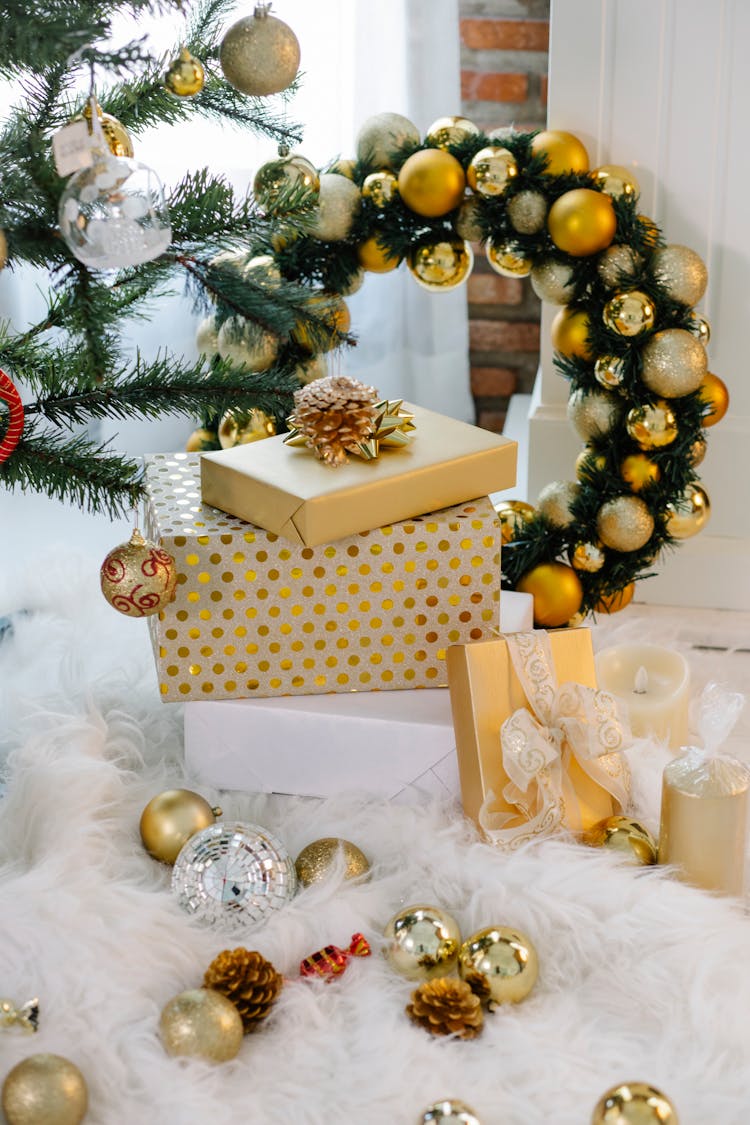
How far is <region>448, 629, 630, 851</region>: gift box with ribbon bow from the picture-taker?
992 millimetres

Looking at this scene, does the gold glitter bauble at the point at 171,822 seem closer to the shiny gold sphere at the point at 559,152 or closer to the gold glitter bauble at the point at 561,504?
the gold glitter bauble at the point at 561,504

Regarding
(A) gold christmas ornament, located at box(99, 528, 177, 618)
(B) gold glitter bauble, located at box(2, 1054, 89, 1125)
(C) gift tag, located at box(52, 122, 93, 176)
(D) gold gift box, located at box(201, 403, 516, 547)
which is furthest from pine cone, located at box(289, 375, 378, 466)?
(B) gold glitter bauble, located at box(2, 1054, 89, 1125)

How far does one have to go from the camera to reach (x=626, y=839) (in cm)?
98

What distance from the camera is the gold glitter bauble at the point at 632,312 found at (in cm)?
131

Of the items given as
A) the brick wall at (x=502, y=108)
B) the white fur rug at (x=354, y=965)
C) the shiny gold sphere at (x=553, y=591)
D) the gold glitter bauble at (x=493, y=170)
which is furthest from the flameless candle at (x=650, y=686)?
the brick wall at (x=502, y=108)

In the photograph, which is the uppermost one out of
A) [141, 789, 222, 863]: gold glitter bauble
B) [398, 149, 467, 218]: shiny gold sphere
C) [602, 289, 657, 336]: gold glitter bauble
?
[398, 149, 467, 218]: shiny gold sphere

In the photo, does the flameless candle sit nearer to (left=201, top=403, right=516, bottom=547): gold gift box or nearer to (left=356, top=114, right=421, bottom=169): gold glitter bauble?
(left=201, top=403, right=516, bottom=547): gold gift box

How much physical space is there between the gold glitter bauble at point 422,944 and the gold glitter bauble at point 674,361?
67 cm

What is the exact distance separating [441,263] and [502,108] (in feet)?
2.39

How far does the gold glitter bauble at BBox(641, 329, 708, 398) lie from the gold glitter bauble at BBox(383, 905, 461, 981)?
2.20 ft

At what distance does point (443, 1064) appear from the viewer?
799 mm

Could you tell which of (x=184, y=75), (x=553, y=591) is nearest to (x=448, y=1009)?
(x=553, y=591)

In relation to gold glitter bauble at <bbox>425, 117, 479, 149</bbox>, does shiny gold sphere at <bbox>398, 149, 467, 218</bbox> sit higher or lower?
lower

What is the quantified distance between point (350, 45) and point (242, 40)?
93 centimetres
